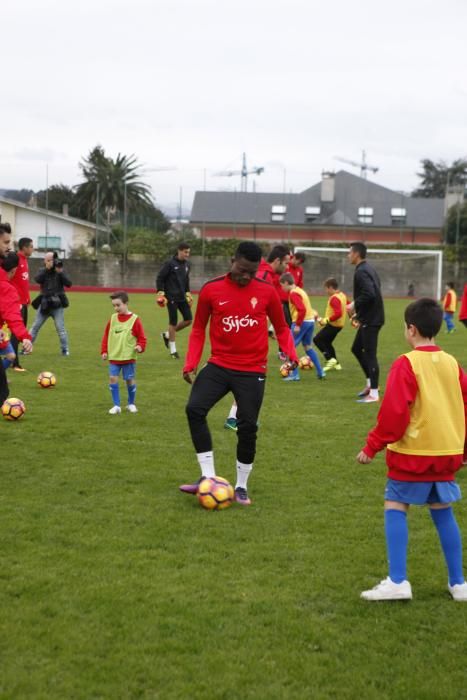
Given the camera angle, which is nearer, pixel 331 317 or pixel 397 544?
pixel 397 544

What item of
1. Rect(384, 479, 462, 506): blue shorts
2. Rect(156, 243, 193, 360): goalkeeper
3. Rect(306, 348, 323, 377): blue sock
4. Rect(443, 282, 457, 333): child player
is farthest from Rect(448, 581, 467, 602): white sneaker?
Rect(443, 282, 457, 333): child player

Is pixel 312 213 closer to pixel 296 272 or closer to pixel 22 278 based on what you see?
pixel 296 272

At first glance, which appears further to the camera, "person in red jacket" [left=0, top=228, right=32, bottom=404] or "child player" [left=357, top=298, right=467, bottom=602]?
"person in red jacket" [left=0, top=228, right=32, bottom=404]

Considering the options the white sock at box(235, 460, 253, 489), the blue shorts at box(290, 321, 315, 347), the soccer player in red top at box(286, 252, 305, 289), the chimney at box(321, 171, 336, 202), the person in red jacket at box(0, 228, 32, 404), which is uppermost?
the chimney at box(321, 171, 336, 202)

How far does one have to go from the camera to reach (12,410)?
9.80 m

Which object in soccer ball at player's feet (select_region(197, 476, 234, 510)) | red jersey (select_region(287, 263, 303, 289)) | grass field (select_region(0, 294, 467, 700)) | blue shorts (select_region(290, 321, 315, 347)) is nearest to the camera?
grass field (select_region(0, 294, 467, 700))

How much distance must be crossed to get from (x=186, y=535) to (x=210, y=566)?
668 millimetres

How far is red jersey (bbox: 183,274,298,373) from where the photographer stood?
6652mm

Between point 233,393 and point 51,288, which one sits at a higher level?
point 51,288

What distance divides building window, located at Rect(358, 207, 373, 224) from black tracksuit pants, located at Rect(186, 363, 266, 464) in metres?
55.8

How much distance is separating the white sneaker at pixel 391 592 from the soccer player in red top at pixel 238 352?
2098 mm

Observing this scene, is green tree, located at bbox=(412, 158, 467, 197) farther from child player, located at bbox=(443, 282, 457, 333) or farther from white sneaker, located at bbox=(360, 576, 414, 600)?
white sneaker, located at bbox=(360, 576, 414, 600)

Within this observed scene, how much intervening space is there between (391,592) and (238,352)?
2.57 m

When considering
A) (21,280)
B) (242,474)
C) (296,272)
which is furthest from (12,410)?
(296,272)
